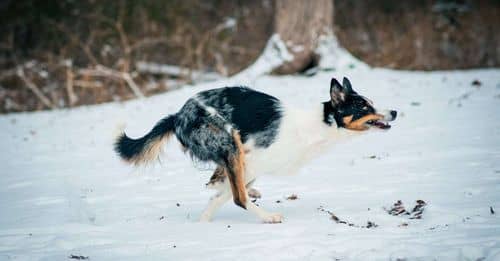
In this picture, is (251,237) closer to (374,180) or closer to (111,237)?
(111,237)

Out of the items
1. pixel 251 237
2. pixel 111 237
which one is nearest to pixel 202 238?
pixel 251 237

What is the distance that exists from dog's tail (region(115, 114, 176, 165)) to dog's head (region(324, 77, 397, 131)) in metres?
1.42

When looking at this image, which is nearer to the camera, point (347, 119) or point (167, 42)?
point (347, 119)

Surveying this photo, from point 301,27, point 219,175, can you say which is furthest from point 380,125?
point 301,27

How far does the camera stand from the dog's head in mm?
5078

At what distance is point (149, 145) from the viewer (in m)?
5.47

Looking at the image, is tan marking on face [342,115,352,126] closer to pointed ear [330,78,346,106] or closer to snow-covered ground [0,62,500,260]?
pointed ear [330,78,346,106]

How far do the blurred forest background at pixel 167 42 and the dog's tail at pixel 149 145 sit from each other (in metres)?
8.53

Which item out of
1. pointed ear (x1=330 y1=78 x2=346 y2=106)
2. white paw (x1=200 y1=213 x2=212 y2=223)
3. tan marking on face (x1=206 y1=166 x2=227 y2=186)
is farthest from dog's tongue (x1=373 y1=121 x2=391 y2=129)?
white paw (x1=200 y1=213 x2=212 y2=223)

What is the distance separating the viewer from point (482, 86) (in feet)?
33.8

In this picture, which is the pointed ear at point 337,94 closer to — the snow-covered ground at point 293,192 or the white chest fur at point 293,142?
the white chest fur at point 293,142

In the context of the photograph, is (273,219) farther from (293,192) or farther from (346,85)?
(346,85)

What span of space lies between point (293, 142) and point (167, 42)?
12840 mm

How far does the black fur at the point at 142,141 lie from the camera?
5.46 m
